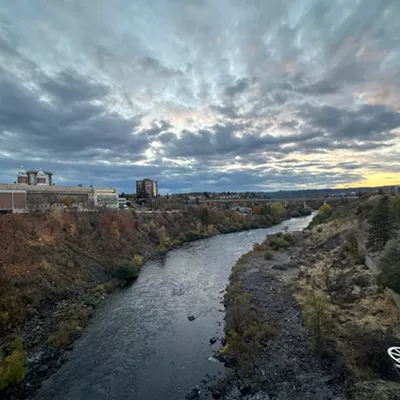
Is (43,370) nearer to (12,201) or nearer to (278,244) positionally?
(278,244)

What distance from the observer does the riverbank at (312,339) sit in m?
11.6

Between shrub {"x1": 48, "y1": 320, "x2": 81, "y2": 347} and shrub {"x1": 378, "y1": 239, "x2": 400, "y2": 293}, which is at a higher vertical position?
shrub {"x1": 378, "y1": 239, "x2": 400, "y2": 293}

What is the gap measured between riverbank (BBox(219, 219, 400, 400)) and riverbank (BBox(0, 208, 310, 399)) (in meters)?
9.82

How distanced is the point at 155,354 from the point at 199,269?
18.9 m

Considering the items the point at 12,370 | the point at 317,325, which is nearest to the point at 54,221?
the point at 12,370

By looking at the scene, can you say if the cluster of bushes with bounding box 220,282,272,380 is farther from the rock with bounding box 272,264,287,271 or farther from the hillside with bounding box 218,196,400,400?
the rock with bounding box 272,264,287,271

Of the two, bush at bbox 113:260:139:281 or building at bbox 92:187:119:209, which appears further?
building at bbox 92:187:119:209

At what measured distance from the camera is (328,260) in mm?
33094

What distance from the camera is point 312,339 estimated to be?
48.0 feet

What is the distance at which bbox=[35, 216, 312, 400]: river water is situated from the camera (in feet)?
41.5

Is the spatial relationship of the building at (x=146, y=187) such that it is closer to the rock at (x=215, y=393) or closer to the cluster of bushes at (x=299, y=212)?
the cluster of bushes at (x=299, y=212)

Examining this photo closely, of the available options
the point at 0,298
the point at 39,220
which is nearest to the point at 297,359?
the point at 0,298

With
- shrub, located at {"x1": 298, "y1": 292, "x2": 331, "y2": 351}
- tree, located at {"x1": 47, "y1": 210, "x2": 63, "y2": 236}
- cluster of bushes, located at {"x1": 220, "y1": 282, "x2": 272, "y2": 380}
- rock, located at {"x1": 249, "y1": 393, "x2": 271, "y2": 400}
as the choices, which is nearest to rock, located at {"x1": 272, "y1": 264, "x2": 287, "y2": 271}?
cluster of bushes, located at {"x1": 220, "y1": 282, "x2": 272, "y2": 380}

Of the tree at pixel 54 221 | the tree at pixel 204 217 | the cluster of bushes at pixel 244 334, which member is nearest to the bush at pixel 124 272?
the tree at pixel 54 221
